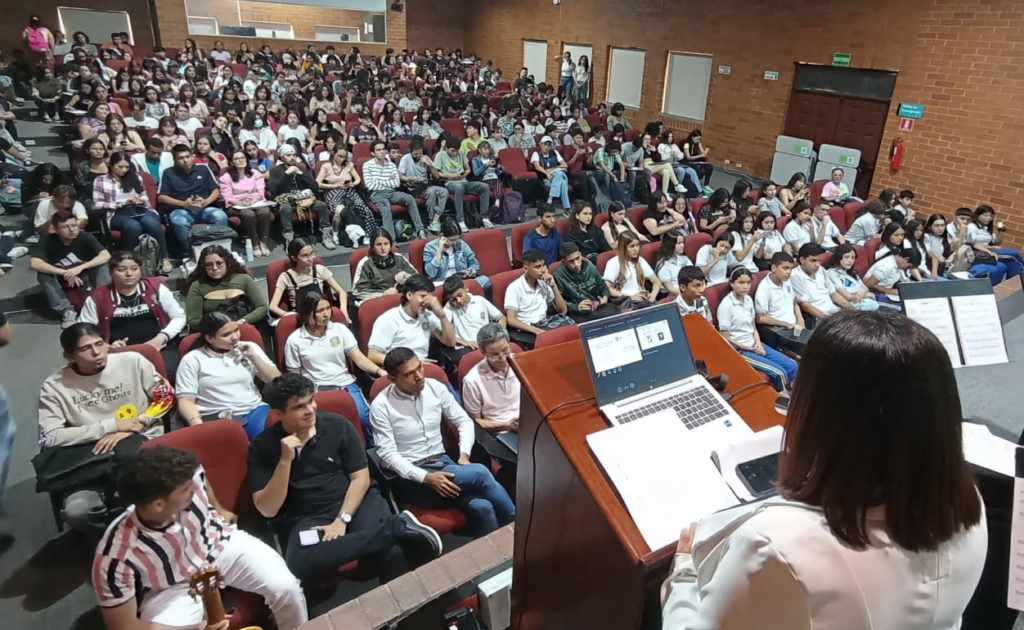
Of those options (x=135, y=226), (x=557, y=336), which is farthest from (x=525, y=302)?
(x=135, y=226)

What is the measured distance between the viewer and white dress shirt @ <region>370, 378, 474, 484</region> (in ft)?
9.12

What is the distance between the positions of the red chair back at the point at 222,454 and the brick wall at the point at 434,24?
15.5 metres

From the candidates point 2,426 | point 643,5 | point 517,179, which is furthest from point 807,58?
point 2,426

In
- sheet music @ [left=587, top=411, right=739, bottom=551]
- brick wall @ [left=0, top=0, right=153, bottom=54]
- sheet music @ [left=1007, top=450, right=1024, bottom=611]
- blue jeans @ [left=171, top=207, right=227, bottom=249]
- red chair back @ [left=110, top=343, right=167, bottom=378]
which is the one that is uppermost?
brick wall @ [left=0, top=0, right=153, bottom=54]

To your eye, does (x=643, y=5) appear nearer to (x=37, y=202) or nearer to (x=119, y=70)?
(x=119, y=70)

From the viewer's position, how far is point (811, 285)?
4.73 meters

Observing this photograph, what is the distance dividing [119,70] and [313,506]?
10122 mm

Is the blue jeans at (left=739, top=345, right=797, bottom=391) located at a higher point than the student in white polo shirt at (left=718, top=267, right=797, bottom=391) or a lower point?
lower

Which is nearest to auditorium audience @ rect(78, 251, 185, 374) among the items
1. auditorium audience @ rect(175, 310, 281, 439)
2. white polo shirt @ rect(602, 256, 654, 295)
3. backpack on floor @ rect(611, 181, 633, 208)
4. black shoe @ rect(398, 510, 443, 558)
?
auditorium audience @ rect(175, 310, 281, 439)

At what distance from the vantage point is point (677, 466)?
3.83 feet

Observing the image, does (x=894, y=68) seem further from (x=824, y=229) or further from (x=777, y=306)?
(x=777, y=306)

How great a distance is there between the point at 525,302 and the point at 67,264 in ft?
10.6

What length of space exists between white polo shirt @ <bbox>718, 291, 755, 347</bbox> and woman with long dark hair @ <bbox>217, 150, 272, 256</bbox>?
4.05 metres

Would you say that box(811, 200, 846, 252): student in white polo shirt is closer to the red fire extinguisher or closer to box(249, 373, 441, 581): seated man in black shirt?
the red fire extinguisher
